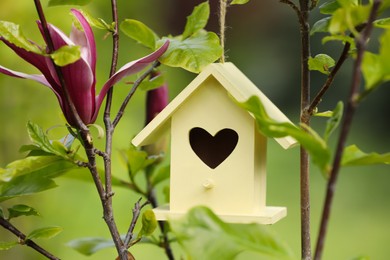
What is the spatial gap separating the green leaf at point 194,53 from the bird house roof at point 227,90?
1.1 inches

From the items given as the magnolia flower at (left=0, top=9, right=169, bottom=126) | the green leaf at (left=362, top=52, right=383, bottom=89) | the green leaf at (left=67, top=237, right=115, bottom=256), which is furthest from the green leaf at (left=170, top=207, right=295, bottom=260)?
the green leaf at (left=67, top=237, right=115, bottom=256)

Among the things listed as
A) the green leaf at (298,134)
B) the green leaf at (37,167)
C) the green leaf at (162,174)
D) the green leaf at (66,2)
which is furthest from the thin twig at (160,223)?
the green leaf at (298,134)

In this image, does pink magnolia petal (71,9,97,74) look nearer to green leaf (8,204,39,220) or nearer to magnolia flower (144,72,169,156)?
green leaf (8,204,39,220)

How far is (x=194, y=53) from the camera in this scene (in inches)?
32.2

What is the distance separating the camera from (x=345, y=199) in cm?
350

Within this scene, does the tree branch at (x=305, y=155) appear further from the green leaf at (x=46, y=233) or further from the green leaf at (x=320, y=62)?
the green leaf at (x=46, y=233)

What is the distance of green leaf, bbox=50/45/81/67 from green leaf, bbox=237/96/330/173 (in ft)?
0.59

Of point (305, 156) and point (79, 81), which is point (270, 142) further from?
point (79, 81)

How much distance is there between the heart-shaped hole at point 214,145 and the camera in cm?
90

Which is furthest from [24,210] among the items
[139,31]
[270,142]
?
[270,142]

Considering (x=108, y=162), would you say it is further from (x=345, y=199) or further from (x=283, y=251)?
(x=345, y=199)

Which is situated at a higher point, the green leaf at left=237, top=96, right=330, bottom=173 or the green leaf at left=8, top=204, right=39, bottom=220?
the green leaf at left=237, top=96, right=330, bottom=173

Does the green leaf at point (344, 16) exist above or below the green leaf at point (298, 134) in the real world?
above

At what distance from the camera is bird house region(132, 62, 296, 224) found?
2.77 ft
